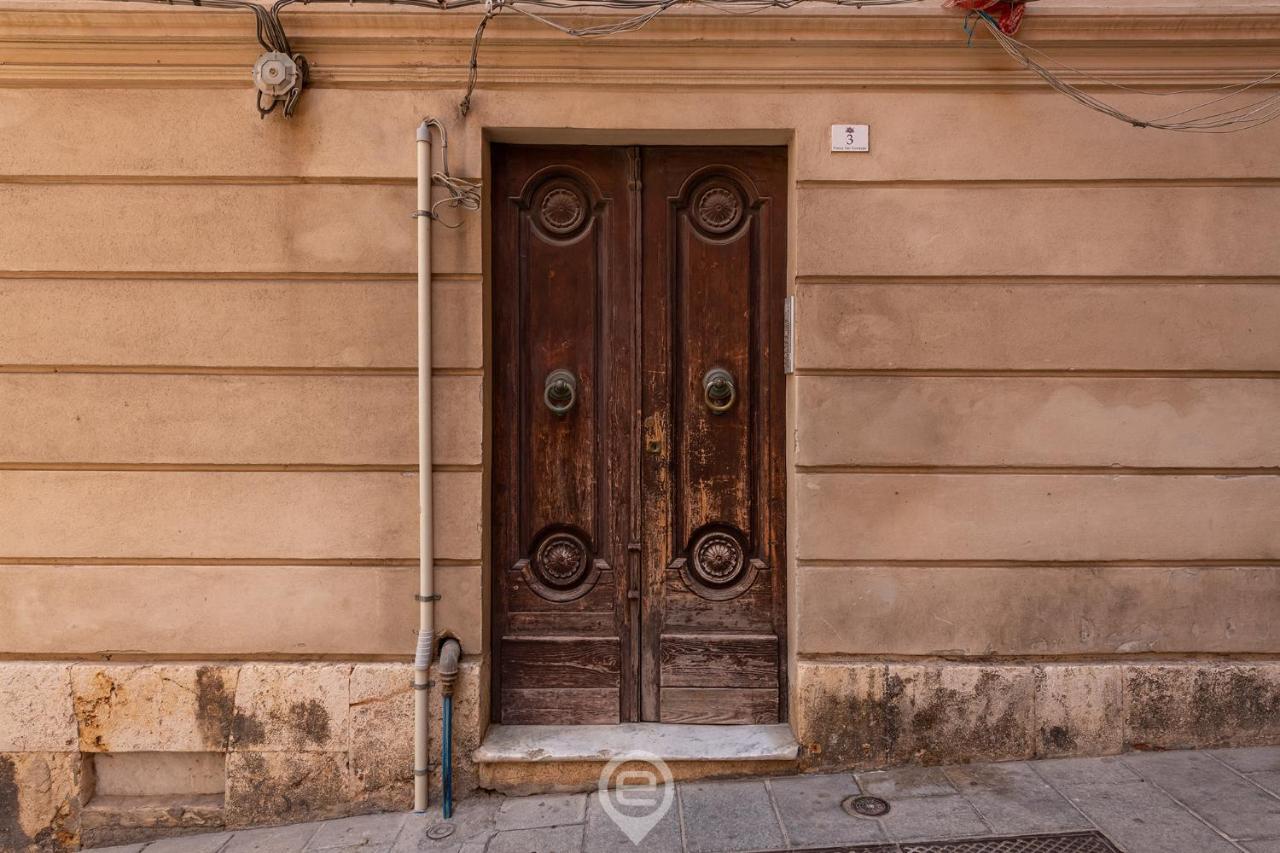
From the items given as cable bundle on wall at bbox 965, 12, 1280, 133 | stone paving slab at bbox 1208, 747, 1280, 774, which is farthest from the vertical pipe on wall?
stone paving slab at bbox 1208, 747, 1280, 774

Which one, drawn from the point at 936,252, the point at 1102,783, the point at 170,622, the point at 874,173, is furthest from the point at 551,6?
the point at 1102,783

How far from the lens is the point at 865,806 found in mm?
3678

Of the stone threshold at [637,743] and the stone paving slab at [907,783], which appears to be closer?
the stone paving slab at [907,783]

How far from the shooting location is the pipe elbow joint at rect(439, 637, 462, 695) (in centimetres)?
381

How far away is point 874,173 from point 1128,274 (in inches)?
55.2

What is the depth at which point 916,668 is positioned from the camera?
3982mm

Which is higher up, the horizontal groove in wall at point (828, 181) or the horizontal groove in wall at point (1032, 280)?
the horizontal groove in wall at point (828, 181)

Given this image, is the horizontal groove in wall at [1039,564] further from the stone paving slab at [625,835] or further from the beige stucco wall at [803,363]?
the stone paving slab at [625,835]

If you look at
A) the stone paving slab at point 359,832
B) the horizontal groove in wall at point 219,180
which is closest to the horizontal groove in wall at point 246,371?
the horizontal groove in wall at point 219,180

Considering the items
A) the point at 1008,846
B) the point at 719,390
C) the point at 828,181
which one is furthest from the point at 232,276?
the point at 1008,846

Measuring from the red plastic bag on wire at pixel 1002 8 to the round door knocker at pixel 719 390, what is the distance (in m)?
2.15

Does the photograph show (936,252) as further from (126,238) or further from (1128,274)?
(126,238)

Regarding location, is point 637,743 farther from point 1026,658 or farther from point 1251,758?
point 1251,758

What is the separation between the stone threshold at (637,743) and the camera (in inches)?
155
